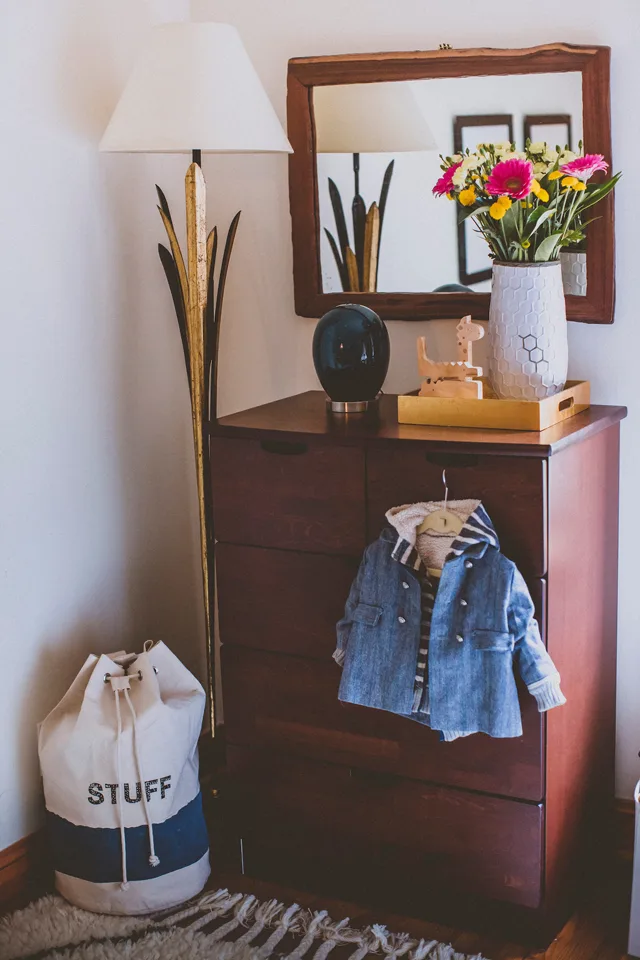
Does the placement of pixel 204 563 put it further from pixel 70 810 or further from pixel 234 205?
pixel 234 205

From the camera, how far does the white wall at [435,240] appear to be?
2.04 m

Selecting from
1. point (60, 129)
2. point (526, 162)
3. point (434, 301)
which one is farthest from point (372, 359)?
point (60, 129)

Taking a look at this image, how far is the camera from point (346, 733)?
2002mm

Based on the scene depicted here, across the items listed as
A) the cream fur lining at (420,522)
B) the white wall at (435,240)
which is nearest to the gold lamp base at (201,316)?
the white wall at (435,240)

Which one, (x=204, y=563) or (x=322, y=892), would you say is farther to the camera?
(x=204, y=563)

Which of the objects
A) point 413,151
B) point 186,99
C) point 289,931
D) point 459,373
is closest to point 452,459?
point 459,373

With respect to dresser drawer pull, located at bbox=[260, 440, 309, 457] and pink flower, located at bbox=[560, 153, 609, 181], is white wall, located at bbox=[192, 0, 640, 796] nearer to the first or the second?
pink flower, located at bbox=[560, 153, 609, 181]

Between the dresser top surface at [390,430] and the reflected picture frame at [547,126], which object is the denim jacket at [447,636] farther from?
the reflected picture frame at [547,126]

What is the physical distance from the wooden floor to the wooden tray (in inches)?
37.0

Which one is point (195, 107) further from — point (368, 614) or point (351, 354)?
point (368, 614)

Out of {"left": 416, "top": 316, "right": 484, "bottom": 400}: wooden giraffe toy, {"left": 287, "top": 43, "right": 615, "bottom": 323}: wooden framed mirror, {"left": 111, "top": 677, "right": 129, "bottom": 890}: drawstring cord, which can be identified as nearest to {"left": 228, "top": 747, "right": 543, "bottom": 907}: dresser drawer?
{"left": 111, "top": 677, "right": 129, "bottom": 890}: drawstring cord

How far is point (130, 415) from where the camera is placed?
2428 mm

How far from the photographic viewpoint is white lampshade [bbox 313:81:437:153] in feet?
7.16

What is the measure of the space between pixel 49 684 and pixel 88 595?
214 millimetres
